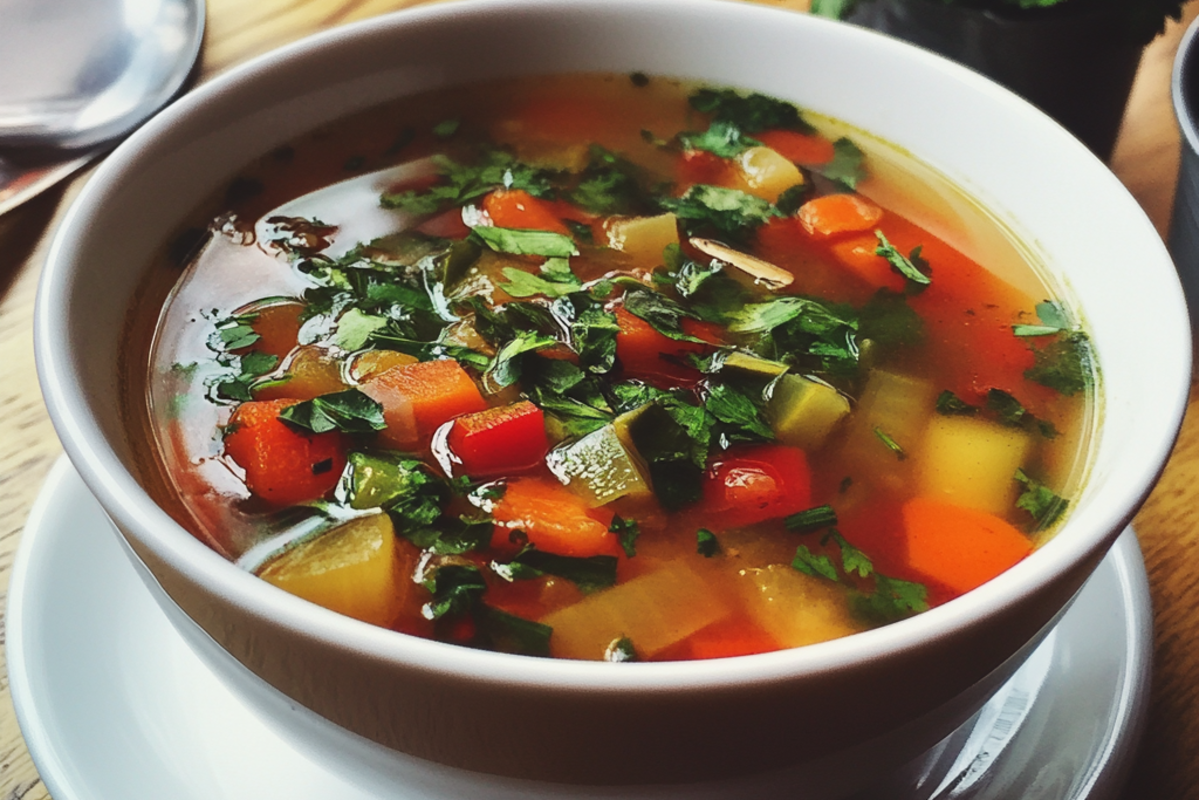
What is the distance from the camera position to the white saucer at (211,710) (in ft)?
3.53

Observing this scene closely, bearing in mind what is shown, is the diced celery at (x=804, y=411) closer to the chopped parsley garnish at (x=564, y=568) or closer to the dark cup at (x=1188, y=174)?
the chopped parsley garnish at (x=564, y=568)

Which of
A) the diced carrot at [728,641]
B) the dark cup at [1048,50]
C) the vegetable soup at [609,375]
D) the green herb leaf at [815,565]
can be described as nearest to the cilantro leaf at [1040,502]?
the vegetable soup at [609,375]

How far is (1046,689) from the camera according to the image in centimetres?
117

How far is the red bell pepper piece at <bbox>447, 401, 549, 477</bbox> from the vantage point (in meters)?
1.17

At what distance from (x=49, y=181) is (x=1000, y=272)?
1516 mm

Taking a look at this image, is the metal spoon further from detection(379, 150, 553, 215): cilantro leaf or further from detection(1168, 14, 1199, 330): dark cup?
detection(1168, 14, 1199, 330): dark cup

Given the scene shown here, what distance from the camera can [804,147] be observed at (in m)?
1.62

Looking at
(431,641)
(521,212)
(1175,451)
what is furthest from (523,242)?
(1175,451)

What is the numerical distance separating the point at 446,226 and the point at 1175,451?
103 centimetres

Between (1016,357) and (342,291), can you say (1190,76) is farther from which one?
(342,291)

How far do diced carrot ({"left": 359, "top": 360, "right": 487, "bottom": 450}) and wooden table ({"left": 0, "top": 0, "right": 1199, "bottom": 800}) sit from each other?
0.51m

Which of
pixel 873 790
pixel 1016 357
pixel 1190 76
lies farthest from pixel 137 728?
pixel 1190 76

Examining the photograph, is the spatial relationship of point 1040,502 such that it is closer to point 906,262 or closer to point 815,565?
point 815,565

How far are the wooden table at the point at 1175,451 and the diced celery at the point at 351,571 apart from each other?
1.32 ft
